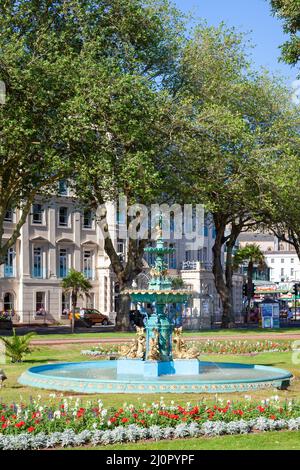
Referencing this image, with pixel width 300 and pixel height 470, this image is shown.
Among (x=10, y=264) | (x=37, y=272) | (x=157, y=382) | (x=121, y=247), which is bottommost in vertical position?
(x=157, y=382)

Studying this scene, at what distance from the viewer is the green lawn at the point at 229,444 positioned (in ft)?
45.5

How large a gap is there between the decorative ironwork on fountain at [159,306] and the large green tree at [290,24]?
7600 millimetres

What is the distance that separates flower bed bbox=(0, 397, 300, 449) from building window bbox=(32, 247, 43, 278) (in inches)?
2110

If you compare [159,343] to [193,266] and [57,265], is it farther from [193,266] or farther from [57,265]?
[193,266]

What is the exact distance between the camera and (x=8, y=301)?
68.0 meters

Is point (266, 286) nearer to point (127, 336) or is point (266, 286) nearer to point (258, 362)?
point (127, 336)

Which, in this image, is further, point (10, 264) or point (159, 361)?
point (10, 264)

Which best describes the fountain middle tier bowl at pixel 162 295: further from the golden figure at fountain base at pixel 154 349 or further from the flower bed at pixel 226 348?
the flower bed at pixel 226 348

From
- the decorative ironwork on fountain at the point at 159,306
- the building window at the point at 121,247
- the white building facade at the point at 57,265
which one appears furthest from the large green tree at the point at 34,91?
the building window at the point at 121,247

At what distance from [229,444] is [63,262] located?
59.3m

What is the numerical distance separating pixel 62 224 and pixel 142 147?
3091 centimetres

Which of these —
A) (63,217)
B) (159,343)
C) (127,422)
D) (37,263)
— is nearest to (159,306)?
(159,343)

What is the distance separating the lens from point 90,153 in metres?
41.4
